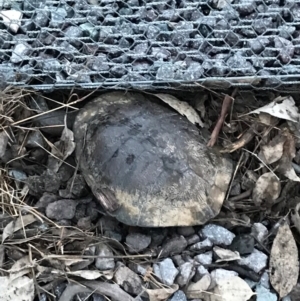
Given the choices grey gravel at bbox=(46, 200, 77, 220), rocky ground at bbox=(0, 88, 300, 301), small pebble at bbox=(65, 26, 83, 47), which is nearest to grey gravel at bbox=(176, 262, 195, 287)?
rocky ground at bbox=(0, 88, 300, 301)

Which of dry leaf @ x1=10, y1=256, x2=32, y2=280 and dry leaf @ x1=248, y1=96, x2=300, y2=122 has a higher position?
dry leaf @ x1=248, y1=96, x2=300, y2=122

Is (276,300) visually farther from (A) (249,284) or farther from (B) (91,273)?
(B) (91,273)

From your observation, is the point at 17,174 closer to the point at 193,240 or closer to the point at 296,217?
the point at 193,240

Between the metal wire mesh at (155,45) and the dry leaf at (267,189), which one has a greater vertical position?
the metal wire mesh at (155,45)

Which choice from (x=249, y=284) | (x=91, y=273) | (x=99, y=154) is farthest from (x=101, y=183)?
(x=249, y=284)

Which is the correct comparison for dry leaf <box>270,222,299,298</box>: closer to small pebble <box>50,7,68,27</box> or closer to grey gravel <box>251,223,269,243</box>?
grey gravel <box>251,223,269,243</box>

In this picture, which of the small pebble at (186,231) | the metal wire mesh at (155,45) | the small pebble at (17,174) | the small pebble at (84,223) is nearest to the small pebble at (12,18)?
the metal wire mesh at (155,45)

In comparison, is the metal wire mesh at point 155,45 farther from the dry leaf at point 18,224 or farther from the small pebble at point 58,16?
the dry leaf at point 18,224
